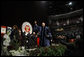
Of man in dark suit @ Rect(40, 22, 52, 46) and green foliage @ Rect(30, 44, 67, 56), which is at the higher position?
man in dark suit @ Rect(40, 22, 52, 46)

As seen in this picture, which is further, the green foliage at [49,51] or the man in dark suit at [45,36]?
the man in dark suit at [45,36]

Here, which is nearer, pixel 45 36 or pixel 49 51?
pixel 49 51

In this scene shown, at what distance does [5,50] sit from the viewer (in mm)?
4832

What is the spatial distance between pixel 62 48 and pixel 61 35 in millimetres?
413

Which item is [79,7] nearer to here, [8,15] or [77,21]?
[77,21]

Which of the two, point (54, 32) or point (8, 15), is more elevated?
point (8, 15)

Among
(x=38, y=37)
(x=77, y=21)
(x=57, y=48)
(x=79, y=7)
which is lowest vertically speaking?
(x=57, y=48)

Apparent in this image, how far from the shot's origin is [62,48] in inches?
201

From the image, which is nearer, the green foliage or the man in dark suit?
the green foliage

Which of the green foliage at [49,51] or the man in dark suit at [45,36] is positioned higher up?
the man in dark suit at [45,36]

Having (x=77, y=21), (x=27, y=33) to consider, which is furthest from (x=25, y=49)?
(x=77, y=21)

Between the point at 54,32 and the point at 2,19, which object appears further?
the point at 54,32

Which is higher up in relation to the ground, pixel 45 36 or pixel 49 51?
pixel 45 36

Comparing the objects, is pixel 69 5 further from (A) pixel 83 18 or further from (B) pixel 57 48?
(B) pixel 57 48
